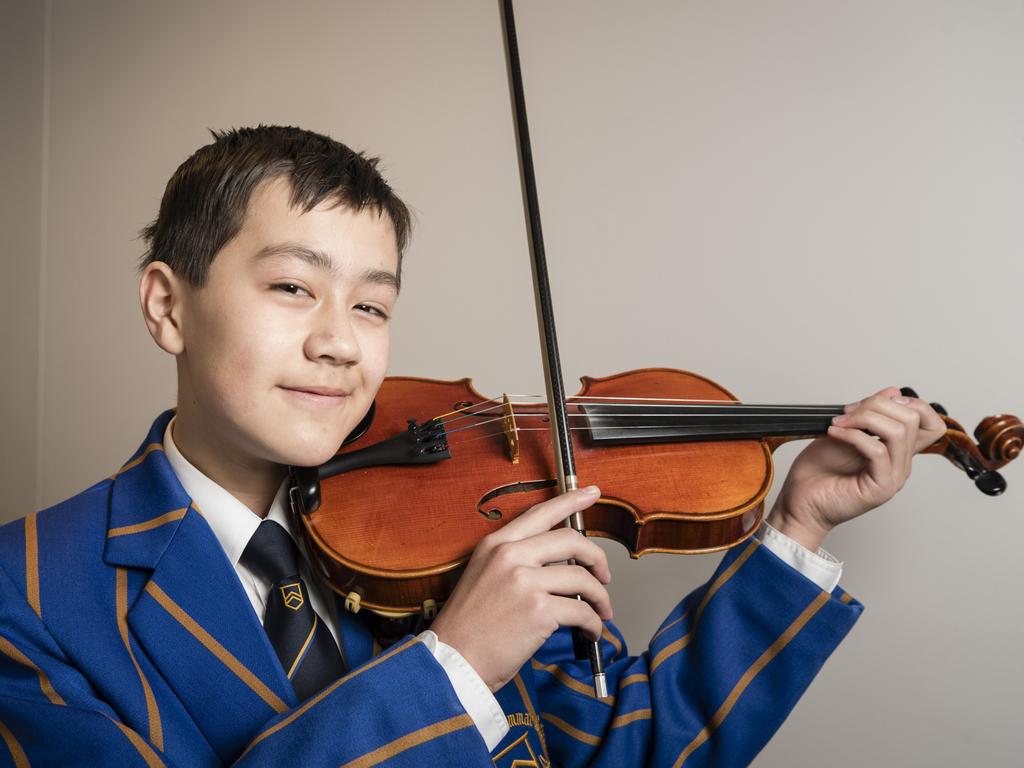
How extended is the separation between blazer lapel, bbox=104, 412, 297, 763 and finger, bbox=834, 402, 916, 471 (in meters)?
0.87

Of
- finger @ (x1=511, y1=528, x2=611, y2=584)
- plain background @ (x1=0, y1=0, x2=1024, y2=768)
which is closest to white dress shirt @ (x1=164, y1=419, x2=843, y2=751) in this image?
finger @ (x1=511, y1=528, x2=611, y2=584)

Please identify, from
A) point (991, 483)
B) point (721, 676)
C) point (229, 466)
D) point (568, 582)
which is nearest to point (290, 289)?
point (229, 466)

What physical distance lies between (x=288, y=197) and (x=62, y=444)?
1.72m

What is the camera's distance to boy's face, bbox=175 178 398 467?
0.97 metres

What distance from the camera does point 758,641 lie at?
1.10 m

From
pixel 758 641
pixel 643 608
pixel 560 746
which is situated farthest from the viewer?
pixel 643 608

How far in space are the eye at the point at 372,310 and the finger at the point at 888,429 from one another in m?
0.70

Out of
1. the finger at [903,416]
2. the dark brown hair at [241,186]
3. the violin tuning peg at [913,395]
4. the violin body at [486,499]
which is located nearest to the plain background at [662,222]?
the violin tuning peg at [913,395]

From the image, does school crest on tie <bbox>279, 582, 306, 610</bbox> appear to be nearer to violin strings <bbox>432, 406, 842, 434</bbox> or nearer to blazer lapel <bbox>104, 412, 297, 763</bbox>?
blazer lapel <bbox>104, 412, 297, 763</bbox>

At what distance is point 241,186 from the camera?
105 centimetres

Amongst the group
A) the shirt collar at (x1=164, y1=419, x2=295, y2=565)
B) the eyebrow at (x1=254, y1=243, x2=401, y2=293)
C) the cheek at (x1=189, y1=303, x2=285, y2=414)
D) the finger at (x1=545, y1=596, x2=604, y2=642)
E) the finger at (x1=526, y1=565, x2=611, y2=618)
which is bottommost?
the finger at (x1=545, y1=596, x2=604, y2=642)

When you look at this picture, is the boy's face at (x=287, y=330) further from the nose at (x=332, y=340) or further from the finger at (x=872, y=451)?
the finger at (x=872, y=451)

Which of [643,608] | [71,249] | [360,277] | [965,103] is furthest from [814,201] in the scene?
[71,249]

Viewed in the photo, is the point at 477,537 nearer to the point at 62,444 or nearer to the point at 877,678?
the point at 877,678
